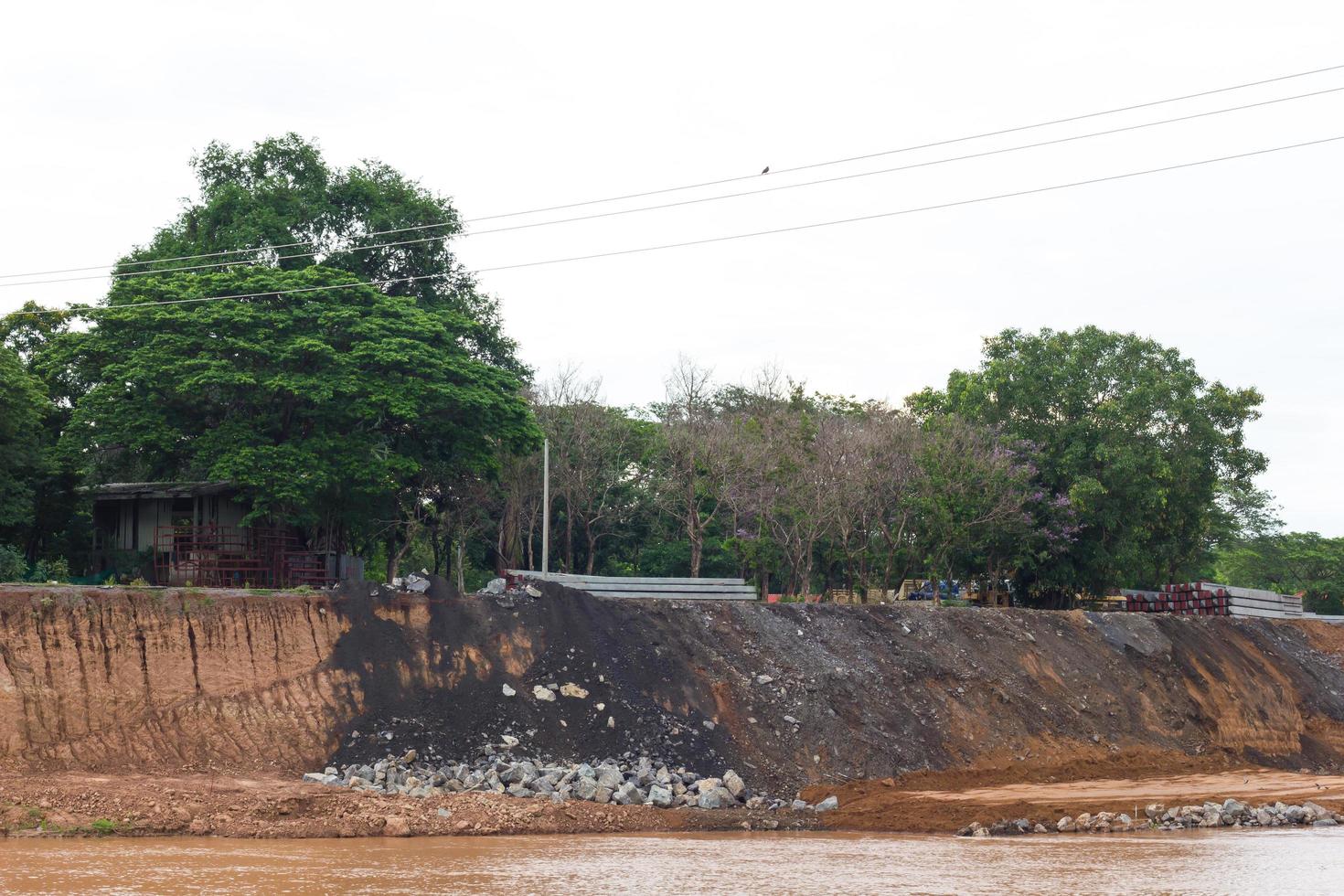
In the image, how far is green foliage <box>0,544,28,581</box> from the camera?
34.4 metres

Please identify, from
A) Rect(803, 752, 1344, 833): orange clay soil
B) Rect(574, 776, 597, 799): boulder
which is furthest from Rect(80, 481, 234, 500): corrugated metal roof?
Rect(803, 752, 1344, 833): orange clay soil

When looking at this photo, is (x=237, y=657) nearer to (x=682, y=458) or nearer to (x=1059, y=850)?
(x=1059, y=850)

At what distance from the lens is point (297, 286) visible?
131 ft

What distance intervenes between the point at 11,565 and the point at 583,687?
54.1 ft

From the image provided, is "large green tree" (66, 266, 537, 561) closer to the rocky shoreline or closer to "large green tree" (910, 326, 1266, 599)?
the rocky shoreline

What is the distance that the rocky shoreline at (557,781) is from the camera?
25750 millimetres

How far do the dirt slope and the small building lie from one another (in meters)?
8.23

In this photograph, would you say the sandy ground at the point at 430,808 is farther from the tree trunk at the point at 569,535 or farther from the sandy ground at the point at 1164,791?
the tree trunk at the point at 569,535

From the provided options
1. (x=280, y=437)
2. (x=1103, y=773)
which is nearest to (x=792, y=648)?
(x=1103, y=773)

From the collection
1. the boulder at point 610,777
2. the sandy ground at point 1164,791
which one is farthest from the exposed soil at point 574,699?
the boulder at point 610,777

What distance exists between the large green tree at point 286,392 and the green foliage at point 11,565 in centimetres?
414

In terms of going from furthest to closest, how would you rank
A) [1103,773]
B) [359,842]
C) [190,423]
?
[190,423] → [1103,773] → [359,842]

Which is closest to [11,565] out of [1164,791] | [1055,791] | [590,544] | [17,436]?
[17,436]

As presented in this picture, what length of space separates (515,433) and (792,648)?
42.3ft
